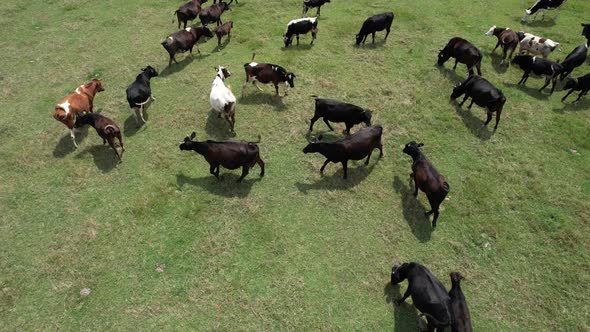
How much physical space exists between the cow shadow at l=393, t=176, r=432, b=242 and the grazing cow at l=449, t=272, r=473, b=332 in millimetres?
1594

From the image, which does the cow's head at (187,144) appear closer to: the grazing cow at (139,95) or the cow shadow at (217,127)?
the cow shadow at (217,127)

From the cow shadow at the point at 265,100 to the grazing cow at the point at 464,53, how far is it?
612cm

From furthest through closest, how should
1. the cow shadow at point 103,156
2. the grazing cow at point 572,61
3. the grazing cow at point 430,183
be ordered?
the grazing cow at point 572,61
the cow shadow at point 103,156
the grazing cow at point 430,183

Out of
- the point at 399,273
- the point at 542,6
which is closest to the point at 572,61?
the point at 542,6

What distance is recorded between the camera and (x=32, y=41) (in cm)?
1427

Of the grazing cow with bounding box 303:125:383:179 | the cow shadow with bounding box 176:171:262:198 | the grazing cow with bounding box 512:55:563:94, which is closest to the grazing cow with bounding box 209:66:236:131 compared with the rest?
the cow shadow with bounding box 176:171:262:198

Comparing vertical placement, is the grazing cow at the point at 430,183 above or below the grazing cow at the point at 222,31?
below

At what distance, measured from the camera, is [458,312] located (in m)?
5.94

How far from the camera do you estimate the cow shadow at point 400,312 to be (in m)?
6.44

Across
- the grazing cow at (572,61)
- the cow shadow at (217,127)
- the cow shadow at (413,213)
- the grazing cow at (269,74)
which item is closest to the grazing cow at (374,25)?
the grazing cow at (269,74)

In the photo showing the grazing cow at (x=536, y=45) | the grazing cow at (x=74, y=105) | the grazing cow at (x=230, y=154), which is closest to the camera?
the grazing cow at (x=230, y=154)

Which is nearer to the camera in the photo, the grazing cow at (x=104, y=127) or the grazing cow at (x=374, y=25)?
the grazing cow at (x=104, y=127)

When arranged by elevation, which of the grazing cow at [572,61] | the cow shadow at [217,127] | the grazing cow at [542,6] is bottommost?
the cow shadow at [217,127]

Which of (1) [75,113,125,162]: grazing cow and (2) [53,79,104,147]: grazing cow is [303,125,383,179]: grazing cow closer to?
(1) [75,113,125,162]: grazing cow
